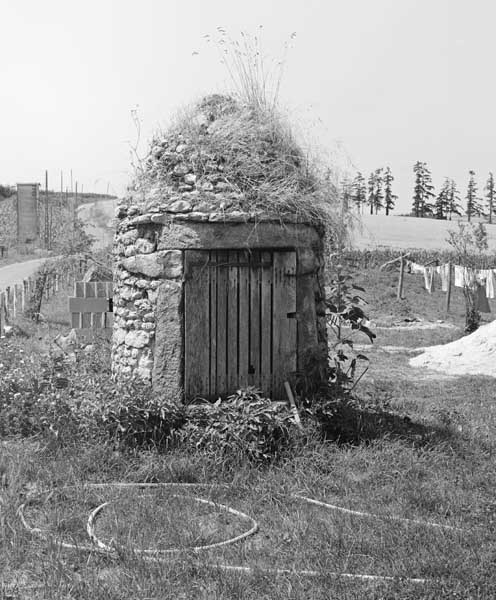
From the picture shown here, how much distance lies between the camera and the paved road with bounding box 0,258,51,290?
26.7m

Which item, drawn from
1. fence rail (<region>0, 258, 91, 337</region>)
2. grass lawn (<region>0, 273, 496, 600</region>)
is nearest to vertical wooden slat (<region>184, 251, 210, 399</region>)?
grass lawn (<region>0, 273, 496, 600</region>)

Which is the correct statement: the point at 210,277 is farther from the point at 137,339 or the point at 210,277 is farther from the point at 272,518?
the point at 272,518

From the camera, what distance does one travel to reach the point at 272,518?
4.81 m

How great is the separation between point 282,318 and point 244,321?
0.38m

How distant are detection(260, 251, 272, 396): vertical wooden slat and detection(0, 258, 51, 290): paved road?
1975 cm

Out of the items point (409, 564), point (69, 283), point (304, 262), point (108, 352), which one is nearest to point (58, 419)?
point (108, 352)

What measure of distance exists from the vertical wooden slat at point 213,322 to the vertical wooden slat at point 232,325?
0.43ft

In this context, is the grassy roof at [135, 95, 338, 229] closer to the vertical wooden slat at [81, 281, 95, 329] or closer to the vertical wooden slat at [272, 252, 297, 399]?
the vertical wooden slat at [272, 252, 297, 399]

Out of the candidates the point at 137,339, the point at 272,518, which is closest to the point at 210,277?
the point at 137,339

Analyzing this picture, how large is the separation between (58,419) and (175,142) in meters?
2.84

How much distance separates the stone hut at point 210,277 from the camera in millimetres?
6336

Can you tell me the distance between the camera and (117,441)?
5824mm

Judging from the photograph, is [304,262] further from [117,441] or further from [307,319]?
[117,441]

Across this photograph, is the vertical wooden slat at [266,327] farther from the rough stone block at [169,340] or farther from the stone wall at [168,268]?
the rough stone block at [169,340]
